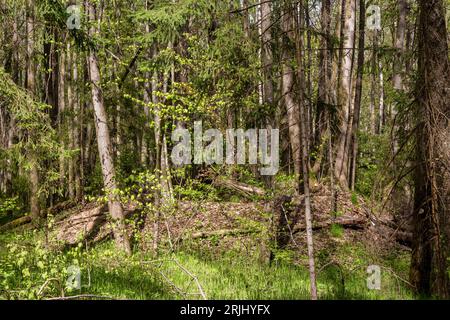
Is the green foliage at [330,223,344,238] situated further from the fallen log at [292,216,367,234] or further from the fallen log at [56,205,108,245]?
the fallen log at [56,205,108,245]

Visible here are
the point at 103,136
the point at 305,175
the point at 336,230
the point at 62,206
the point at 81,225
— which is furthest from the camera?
the point at 62,206

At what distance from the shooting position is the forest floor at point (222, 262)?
6.71 m

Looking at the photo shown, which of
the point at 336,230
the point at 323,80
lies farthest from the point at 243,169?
the point at 323,80

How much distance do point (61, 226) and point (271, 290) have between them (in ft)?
29.6

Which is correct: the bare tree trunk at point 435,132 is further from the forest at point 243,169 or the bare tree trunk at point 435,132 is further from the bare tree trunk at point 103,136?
the bare tree trunk at point 103,136

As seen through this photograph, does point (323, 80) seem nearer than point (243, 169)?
No

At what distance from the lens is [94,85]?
1088 cm

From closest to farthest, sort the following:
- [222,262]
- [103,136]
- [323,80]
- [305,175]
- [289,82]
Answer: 1. [305,175]
2. [222,262]
3. [289,82]
4. [103,136]
5. [323,80]

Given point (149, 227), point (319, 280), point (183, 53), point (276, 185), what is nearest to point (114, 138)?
point (149, 227)

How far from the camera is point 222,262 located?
9.89 m

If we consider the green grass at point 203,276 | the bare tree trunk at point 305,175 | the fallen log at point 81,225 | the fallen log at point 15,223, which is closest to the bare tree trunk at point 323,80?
the bare tree trunk at point 305,175

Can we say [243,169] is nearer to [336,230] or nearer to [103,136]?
[336,230]
